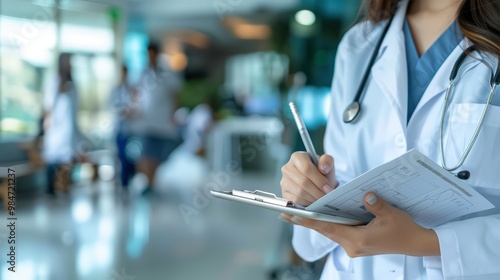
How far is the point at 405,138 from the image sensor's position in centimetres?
82

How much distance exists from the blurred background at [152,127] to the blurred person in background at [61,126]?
14 mm

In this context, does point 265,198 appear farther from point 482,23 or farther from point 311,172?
point 482,23

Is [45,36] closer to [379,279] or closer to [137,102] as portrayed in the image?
[137,102]

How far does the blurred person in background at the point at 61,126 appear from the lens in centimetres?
342

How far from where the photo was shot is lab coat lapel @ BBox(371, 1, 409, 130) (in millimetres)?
858

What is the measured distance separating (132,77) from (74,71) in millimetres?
1461

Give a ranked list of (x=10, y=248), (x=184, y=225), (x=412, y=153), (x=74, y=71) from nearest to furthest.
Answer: (x=412, y=153) < (x=10, y=248) < (x=74, y=71) < (x=184, y=225)

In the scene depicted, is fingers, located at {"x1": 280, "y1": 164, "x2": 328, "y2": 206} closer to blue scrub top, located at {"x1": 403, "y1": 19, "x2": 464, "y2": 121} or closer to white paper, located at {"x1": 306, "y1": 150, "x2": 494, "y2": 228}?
white paper, located at {"x1": 306, "y1": 150, "x2": 494, "y2": 228}

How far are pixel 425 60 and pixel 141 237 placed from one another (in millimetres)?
3259

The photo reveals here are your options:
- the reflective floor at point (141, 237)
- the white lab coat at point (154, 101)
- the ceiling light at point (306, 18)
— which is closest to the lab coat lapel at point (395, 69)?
the reflective floor at point (141, 237)

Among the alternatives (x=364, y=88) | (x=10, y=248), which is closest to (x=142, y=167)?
(x=10, y=248)

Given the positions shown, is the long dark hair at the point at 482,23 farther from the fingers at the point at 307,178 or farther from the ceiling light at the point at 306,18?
the ceiling light at the point at 306,18

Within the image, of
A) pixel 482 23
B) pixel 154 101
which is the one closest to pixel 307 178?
pixel 482 23

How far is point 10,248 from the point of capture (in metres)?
1.42
